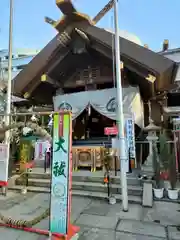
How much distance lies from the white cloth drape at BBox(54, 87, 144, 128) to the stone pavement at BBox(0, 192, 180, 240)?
3655mm

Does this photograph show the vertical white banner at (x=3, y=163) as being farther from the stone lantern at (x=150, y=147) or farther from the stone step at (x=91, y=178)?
the stone lantern at (x=150, y=147)

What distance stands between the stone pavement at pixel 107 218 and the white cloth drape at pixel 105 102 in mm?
3655

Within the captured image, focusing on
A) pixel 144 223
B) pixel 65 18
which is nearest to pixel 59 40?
pixel 65 18

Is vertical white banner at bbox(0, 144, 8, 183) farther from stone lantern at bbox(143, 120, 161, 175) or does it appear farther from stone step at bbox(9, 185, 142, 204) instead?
stone lantern at bbox(143, 120, 161, 175)

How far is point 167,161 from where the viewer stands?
5762 millimetres

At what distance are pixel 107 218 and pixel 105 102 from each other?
15.7 ft

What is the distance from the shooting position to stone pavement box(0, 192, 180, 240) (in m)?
3.46

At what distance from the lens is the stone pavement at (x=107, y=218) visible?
3459mm

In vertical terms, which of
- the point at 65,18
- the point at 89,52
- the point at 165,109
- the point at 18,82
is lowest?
the point at 165,109

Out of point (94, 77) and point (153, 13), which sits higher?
point (153, 13)

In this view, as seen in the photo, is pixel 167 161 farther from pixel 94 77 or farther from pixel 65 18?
pixel 65 18

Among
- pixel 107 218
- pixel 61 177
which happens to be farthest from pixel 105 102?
pixel 61 177

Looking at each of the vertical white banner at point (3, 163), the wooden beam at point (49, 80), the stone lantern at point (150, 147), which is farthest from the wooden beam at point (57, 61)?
the stone lantern at point (150, 147)

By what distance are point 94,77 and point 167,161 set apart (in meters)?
5.03
